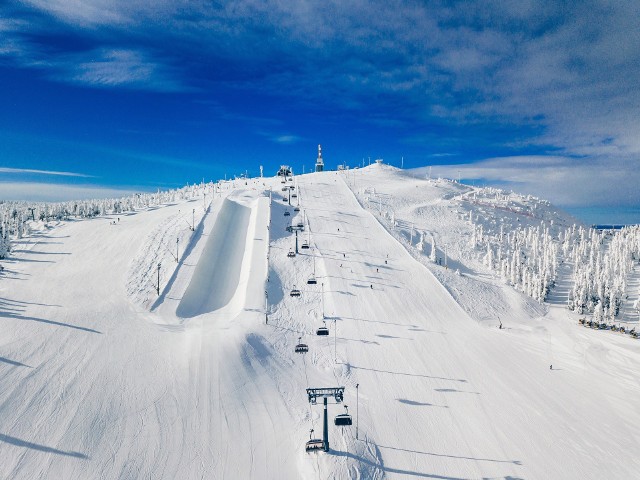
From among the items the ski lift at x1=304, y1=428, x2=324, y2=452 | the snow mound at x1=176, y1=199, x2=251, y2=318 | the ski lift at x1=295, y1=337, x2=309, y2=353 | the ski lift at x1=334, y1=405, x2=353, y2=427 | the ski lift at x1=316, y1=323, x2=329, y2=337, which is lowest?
the ski lift at x1=304, y1=428, x2=324, y2=452

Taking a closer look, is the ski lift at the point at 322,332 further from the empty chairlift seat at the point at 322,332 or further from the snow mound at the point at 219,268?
the snow mound at the point at 219,268

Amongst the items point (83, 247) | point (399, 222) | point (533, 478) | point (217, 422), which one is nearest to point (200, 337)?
point (217, 422)

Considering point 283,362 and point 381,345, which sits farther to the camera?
point 381,345

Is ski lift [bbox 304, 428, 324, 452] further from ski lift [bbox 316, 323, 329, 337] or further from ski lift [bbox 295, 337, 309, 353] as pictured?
ski lift [bbox 316, 323, 329, 337]

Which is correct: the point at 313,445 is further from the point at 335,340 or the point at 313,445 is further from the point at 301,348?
the point at 335,340

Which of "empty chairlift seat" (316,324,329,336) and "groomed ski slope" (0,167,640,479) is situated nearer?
"groomed ski slope" (0,167,640,479)

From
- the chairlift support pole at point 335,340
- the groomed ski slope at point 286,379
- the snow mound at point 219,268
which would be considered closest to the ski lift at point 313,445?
the groomed ski slope at point 286,379

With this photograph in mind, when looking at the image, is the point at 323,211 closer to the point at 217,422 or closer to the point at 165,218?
the point at 165,218

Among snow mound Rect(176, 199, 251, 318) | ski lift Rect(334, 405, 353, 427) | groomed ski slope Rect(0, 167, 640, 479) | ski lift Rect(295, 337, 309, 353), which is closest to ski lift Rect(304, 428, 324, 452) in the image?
groomed ski slope Rect(0, 167, 640, 479)

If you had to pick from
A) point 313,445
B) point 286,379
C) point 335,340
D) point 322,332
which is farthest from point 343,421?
point 322,332
